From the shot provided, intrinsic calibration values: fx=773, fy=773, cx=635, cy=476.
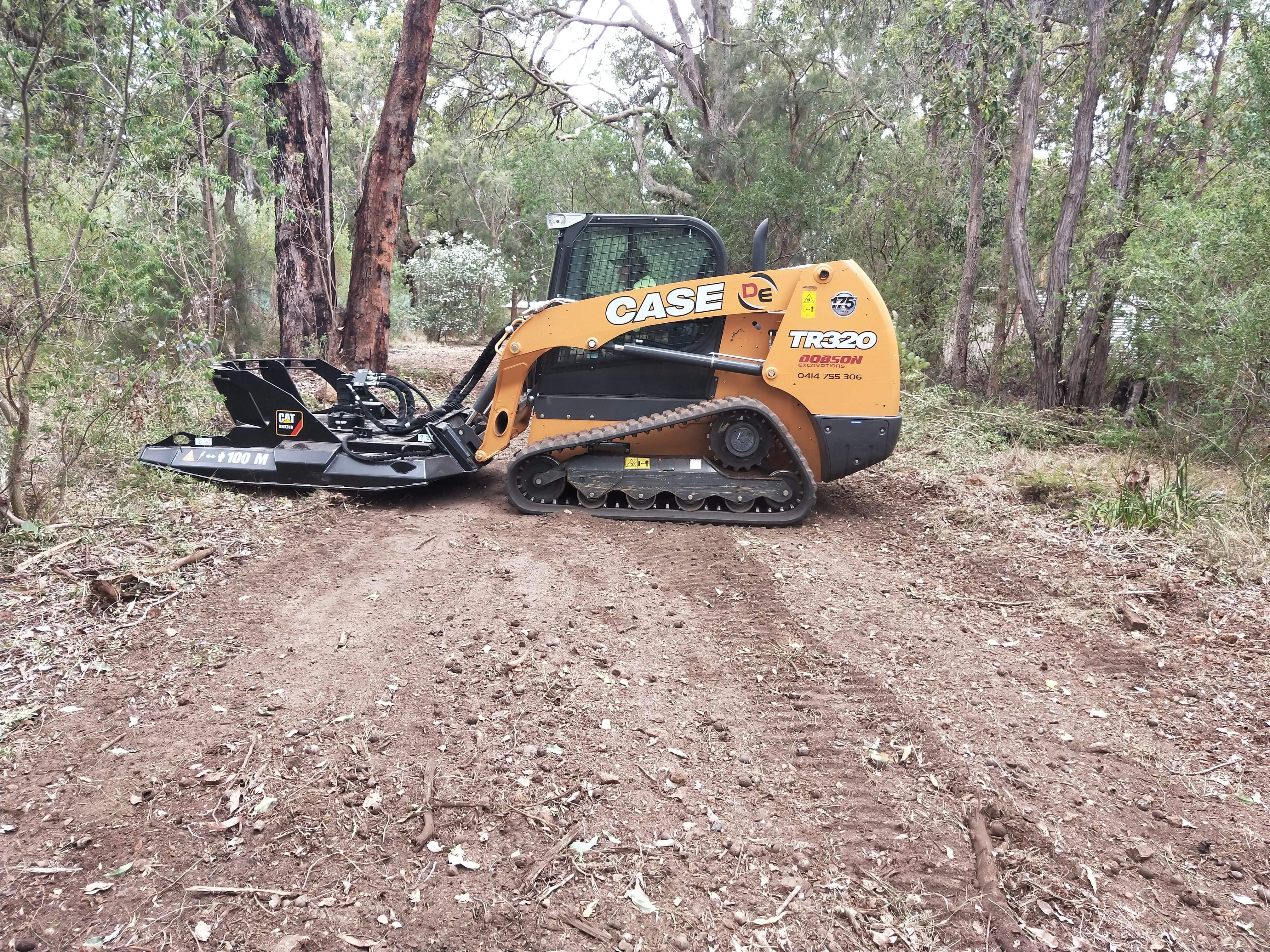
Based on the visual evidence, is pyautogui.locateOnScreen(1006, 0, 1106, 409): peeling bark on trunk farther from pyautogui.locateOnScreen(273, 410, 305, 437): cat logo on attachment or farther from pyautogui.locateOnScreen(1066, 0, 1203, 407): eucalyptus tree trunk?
pyautogui.locateOnScreen(273, 410, 305, 437): cat logo on attachment

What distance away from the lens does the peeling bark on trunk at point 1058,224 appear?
897cm

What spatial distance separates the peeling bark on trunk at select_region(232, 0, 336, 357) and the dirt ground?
20.2 ft

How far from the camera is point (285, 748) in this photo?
9.11 ft

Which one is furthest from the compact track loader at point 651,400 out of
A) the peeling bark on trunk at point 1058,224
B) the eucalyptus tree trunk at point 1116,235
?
the peeling bark on trunk at point 1058,224

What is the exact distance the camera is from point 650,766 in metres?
2.76

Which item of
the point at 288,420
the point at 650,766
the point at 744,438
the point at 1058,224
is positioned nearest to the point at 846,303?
the point at 744,438

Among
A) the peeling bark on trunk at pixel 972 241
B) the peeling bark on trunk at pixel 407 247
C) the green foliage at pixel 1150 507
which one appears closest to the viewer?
the green foliage at pixel 1150 507

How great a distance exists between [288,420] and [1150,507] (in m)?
6.12

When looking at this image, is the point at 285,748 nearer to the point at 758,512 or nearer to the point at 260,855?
the point at 260,855

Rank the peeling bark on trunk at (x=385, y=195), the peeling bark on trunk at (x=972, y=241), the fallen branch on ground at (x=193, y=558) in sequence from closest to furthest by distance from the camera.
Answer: the fallen branch on ground at (x=193, y=558) < the peeling bark on trunk at (x=385, y=195) < the peeling bark on trunk at (x=972, y=241)

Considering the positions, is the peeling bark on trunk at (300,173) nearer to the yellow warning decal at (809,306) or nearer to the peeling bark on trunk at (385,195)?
the peeling bark on trunk at (385,195)

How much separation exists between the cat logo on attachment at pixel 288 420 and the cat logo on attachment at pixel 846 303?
4.02m

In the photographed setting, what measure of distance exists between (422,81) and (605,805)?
9428 mm

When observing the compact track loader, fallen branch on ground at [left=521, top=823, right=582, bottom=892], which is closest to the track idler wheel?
the compact track loader
